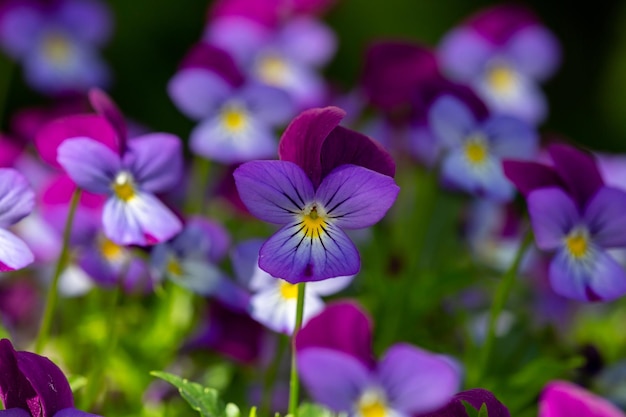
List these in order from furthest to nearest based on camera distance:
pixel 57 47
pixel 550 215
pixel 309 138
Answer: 1. pixel 57 47
2. pixel 550 215
3. pixel 309 138

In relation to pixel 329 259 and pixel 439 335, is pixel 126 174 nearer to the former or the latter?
Result: pixel 329 259

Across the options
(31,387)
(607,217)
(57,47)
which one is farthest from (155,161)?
(57,47)

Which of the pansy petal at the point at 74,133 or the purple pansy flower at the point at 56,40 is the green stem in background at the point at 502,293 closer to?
the pansy petal at the point at 74,133

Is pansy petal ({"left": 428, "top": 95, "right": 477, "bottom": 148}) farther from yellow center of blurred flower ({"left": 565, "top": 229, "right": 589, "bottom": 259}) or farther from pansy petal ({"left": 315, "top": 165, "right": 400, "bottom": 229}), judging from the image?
pansy petal ({"left": 315, "top": 165, "right": 400, "bottom": 229})

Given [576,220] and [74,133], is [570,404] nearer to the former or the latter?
[576,220]

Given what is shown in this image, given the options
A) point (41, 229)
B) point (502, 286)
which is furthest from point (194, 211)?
point (502, 286)

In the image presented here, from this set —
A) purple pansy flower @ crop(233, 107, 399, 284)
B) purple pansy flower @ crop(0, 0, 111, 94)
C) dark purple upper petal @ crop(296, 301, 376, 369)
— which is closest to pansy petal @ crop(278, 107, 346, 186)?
purple pansy flower @ crop(233, 107, 399, 284)
